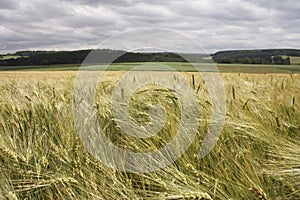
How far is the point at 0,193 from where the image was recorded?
1.21m

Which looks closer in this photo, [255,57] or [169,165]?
[169,165]

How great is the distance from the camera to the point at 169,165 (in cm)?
137

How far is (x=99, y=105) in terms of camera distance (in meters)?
2.36

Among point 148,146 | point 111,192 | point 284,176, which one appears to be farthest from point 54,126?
point 284,176

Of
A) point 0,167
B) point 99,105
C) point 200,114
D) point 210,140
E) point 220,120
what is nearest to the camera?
point 0,167

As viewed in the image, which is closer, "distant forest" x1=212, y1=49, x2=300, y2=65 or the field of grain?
the field of grain

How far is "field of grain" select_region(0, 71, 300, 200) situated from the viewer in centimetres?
122

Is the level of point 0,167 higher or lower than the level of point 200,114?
lower

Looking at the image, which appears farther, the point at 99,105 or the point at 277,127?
the point at 99,105

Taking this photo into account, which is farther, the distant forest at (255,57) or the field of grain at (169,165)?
the distant forest at (255,57)

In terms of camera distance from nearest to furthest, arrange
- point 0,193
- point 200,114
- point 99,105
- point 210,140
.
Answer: point 0,193 < point 210,140 < point 200,114 < point 99,105

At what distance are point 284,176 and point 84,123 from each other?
3.74 feet

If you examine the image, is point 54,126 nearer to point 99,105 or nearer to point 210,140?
point 99,105

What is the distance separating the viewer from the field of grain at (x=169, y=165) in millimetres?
1218
